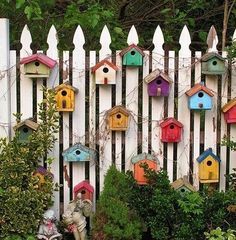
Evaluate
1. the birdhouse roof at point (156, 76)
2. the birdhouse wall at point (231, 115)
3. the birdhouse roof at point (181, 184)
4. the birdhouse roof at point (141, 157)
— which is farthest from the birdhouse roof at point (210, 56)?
the birdhouse roof at point (181, 184)

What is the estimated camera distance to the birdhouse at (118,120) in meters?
6.20

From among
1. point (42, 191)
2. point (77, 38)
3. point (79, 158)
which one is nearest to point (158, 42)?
point (77, 38)

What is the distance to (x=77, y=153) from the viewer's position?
20.6ft

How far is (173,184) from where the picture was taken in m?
6.29

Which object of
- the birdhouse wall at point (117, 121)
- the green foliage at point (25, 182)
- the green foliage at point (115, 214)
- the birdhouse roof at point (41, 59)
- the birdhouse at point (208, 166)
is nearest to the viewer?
the green foliage at point (115, 214)

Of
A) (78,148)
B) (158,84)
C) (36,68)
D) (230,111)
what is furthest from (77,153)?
(230,111)

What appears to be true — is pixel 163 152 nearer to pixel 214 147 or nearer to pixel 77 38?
pixel 214 147

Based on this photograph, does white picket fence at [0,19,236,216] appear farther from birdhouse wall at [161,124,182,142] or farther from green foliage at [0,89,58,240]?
green foliage at [0,89,58,240]

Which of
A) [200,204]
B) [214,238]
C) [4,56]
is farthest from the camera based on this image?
[4,56]

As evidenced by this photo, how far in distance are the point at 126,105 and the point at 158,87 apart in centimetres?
37

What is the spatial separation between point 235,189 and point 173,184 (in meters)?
0.58

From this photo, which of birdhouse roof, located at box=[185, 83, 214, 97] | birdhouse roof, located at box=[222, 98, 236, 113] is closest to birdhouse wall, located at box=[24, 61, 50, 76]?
birdhouse roof, located at box=[185, 83, 214, 97]

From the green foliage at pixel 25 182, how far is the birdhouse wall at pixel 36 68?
8.8 inches

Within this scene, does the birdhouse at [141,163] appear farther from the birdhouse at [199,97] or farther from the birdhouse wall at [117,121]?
the birdhouse at [199,97]
